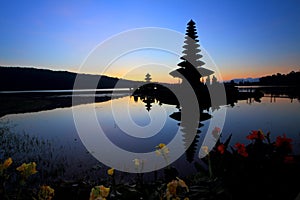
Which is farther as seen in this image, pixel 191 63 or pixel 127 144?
pixel 191 63

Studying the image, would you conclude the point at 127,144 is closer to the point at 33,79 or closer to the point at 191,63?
the point at 191,63

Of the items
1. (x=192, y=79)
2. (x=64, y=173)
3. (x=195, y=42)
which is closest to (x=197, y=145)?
(x=64, y=173)

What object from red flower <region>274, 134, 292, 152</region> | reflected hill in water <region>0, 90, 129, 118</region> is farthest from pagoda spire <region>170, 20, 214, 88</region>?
red flower <region>274, 134, 292, 152</region>

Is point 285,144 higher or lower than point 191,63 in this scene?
lower

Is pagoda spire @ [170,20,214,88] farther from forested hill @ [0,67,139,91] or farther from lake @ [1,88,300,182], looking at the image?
forested hill @ [0,67,139,91]

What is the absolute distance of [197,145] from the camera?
9742mm

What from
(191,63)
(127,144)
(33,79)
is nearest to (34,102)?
(191,63)

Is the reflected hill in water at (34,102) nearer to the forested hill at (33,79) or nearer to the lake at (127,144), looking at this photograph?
the lake at (127,144)

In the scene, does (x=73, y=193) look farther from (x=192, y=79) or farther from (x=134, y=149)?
(x=192, y=79)

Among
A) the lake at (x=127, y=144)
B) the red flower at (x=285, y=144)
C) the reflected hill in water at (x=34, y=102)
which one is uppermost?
the red flower at (x=285, y=144)

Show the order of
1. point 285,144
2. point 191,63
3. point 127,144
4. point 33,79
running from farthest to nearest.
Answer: point 33,79
point 191,63
point 127,144
point 285,144

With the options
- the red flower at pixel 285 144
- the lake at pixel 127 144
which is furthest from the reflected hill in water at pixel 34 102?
the red flower at pixel 285 144

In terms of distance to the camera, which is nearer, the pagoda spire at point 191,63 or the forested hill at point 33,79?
the pagoda spire at point 191,63

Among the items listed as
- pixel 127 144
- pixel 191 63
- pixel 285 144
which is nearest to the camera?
pixel 285 144
